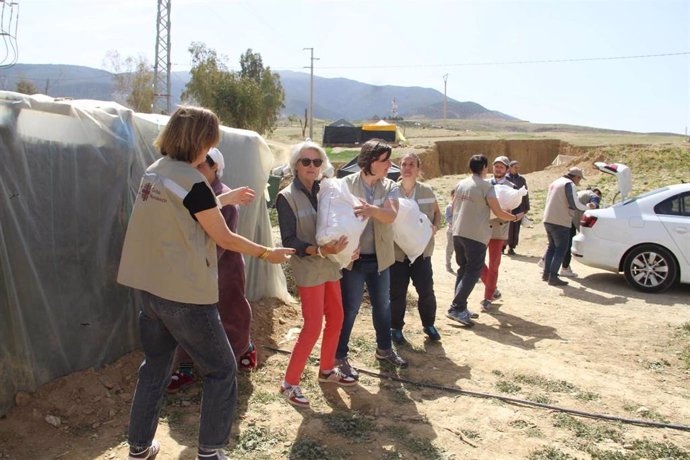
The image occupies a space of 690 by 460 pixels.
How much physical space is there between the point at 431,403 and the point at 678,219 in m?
5.53

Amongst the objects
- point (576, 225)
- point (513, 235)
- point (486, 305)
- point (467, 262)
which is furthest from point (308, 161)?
point (513, 235)

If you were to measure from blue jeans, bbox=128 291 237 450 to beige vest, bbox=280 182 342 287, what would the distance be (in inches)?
39.9

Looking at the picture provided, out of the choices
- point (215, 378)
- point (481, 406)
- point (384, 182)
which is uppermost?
point (384, 182)

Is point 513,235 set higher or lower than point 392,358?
higher

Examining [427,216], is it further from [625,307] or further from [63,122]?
[625,307]

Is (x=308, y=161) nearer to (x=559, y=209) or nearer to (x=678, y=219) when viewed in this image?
(x=559, y=209)

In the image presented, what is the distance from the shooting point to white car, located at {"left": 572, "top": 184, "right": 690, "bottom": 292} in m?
8.27

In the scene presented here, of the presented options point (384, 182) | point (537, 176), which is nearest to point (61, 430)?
point (384, 182)

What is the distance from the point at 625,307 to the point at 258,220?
4771mm

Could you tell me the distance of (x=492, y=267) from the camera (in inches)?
286

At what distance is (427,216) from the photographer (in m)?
5.61

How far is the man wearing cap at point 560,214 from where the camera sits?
8.47 m

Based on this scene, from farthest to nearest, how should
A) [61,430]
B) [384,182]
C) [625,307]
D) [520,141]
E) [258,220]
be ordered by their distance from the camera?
1. [520,141]
2. [625,307]
3. [258,220]
4. [384,182]
5. [61,430]

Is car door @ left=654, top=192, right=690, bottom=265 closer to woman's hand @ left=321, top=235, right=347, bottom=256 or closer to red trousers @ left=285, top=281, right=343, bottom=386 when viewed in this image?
red trousers @ left=285, top=281, right=343, bottom=386
